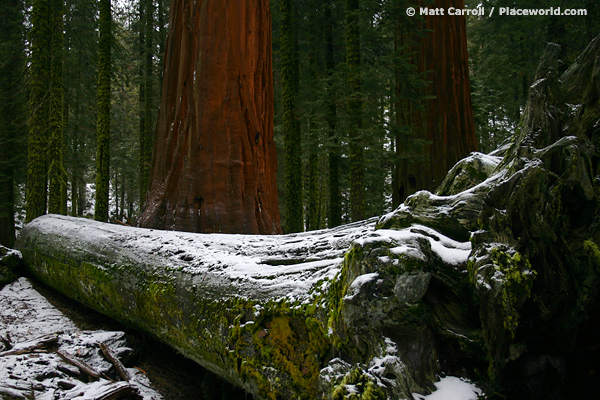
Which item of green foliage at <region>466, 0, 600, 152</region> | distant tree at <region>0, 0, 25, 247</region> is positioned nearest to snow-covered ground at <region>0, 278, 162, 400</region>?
green foliage at <region>466, 0, 600, 152</region>

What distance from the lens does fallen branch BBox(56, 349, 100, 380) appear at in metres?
2.61

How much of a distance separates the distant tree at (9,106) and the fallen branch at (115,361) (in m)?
11.4

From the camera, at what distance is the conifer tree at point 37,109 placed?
8.32 metres

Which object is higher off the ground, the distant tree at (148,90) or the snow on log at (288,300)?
the distant tree at (148,90)

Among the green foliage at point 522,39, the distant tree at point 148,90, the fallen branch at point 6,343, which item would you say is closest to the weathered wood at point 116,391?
the fallen branch at point 6,343

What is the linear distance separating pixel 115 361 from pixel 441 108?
6.34 meters

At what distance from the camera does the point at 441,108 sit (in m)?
6.77

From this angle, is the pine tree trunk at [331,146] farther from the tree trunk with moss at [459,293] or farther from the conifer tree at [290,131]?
the tree trunk with moss at [459,293]

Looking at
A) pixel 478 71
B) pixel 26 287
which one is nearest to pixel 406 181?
pixel 26 287

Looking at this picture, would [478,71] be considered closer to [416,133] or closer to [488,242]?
[416,133]

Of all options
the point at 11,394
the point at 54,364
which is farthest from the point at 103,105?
the point at 11,394

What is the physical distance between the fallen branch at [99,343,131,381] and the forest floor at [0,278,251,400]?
0.15 ft

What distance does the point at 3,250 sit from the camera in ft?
18.2

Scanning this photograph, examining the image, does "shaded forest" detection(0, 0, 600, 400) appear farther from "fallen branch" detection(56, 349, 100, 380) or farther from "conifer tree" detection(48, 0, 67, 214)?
"conifer tree" detection(48, 0, 67, 214)
